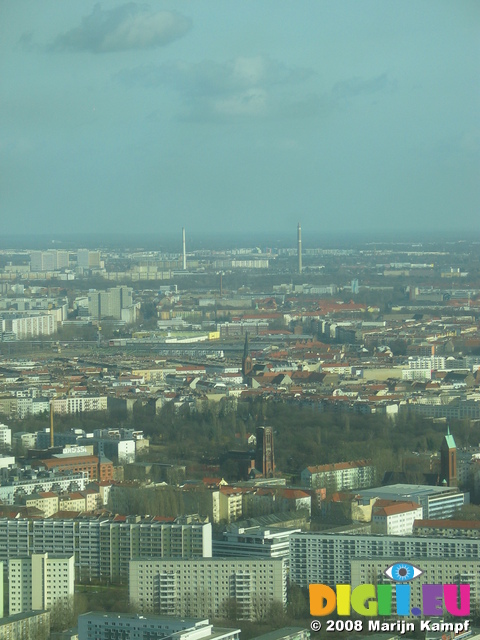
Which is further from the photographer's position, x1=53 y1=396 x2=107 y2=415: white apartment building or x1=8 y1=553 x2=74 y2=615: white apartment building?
x1=53 y1=396 x2=107 y2=415: white apartment building

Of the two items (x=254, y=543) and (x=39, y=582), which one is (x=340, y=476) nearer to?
(x=254, y=543)

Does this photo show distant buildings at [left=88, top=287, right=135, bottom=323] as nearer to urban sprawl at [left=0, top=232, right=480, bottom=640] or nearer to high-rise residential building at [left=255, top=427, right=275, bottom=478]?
urban sprawl at [left=0, top=232, right=480, bottom=640]

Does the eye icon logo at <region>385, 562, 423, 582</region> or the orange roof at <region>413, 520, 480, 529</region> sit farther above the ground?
the eye icon logo at <region>385, 562, 423, 582</region>

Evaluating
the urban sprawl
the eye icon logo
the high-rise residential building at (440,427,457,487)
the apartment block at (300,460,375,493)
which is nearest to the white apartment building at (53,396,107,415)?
the urban sprawl

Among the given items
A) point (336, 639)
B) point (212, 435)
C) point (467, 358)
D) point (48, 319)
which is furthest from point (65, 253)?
point (336, 639)

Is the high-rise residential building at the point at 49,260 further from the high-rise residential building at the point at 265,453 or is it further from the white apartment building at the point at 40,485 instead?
the white apartment building at the point at 40,485

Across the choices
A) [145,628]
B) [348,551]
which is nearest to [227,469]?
[348,551]

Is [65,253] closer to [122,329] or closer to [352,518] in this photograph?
[122,329]
